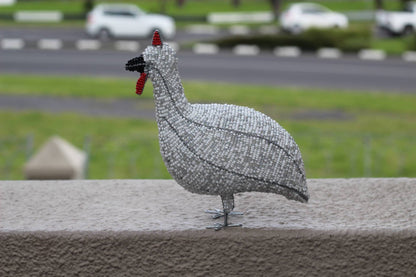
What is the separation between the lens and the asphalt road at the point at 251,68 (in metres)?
13.5

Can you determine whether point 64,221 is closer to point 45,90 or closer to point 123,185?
point 123,185

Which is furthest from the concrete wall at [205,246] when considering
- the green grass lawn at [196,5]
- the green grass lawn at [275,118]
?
the green grass lawn at [196,5]

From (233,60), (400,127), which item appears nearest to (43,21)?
(233,60)

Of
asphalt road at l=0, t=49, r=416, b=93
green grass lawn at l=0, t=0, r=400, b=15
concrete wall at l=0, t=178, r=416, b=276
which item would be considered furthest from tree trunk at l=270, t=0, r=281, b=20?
concrete wall at l=0, t=178, r=416, b=276

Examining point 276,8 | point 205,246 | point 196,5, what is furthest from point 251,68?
point 196,5

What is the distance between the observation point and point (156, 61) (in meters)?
2.63

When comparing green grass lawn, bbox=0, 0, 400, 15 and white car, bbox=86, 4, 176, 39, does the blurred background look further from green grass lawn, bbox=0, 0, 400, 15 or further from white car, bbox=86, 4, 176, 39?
green grass lawn, bbox=0, 0, 400, 15

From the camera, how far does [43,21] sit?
26547 millimetres

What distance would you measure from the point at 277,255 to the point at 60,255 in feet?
3.19

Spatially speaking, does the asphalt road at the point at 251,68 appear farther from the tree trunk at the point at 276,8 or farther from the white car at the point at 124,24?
the tree trunk at the point at 276,8

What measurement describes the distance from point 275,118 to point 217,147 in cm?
719

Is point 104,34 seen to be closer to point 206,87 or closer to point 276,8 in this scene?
point 206,87

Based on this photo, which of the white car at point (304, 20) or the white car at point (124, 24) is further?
the white car at point (304, 20)

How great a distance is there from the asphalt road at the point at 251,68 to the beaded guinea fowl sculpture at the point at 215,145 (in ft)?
34.7
